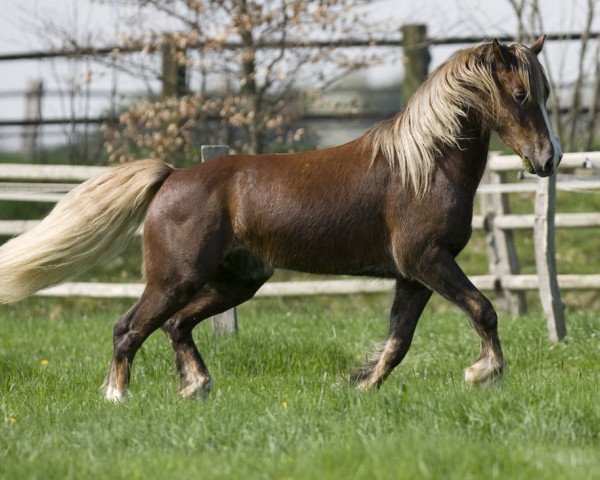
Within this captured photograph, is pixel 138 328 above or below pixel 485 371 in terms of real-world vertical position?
above

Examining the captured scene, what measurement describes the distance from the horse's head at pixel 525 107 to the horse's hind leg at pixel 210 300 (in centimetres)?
149

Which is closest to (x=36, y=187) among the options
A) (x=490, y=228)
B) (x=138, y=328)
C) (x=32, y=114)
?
(x=138, y=328)

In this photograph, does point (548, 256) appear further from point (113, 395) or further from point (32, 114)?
point (32, 114)

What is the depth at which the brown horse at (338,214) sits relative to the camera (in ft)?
18.5

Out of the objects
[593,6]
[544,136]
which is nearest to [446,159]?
[544,136]

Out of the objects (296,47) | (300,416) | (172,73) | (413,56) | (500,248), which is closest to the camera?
(300,416)

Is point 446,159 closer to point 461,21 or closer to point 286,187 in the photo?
point 286,187

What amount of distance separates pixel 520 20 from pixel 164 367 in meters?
8.39

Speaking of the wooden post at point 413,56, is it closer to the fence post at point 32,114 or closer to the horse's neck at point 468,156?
the fence post at point 32,114

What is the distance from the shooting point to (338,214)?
582 cm

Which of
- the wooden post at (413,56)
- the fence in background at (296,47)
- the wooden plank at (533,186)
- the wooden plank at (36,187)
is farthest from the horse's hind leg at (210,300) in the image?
the wooden post at (413,56)

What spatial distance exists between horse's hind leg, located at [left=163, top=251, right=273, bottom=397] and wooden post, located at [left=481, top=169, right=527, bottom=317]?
4802mm

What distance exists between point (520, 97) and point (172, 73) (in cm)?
885

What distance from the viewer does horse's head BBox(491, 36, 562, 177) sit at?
5.54 meters
